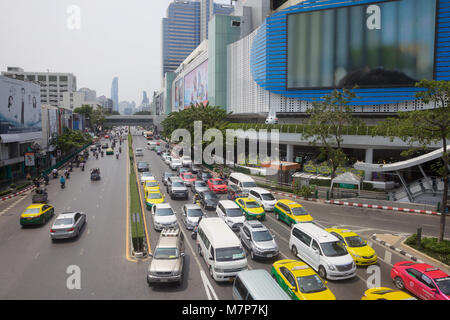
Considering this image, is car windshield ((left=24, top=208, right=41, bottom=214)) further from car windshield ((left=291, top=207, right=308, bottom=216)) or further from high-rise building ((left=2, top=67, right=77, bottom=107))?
high-rise building ((left=2, top=67, right=77, bottom=107))

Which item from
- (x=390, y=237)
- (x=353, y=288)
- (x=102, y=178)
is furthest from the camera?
(x=102, y=178)

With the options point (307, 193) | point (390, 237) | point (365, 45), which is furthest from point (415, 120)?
point (365, 45)

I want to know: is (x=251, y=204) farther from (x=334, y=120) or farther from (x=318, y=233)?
(x=334, y=120)

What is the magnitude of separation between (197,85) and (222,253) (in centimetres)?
8268

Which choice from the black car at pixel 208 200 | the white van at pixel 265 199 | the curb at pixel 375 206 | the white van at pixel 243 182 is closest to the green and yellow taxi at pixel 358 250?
the white van at pixel 265 199

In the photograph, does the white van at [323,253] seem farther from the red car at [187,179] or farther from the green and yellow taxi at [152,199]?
the red car at [187,179]

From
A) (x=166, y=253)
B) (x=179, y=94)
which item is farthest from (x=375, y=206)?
(x=179, y=94)

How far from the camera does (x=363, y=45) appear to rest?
46.1 m

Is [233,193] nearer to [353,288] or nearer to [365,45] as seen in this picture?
[353,288]

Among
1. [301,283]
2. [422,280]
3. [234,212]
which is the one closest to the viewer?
[301,283]

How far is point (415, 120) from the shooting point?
18891 millimetres

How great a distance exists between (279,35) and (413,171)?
27135 mm

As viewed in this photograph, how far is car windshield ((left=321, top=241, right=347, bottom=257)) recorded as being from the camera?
49.2ft

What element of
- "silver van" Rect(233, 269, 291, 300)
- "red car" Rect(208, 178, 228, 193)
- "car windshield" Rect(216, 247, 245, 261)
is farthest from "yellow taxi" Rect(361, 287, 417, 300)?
"red car" Rect(208, 178, 228, 193)
